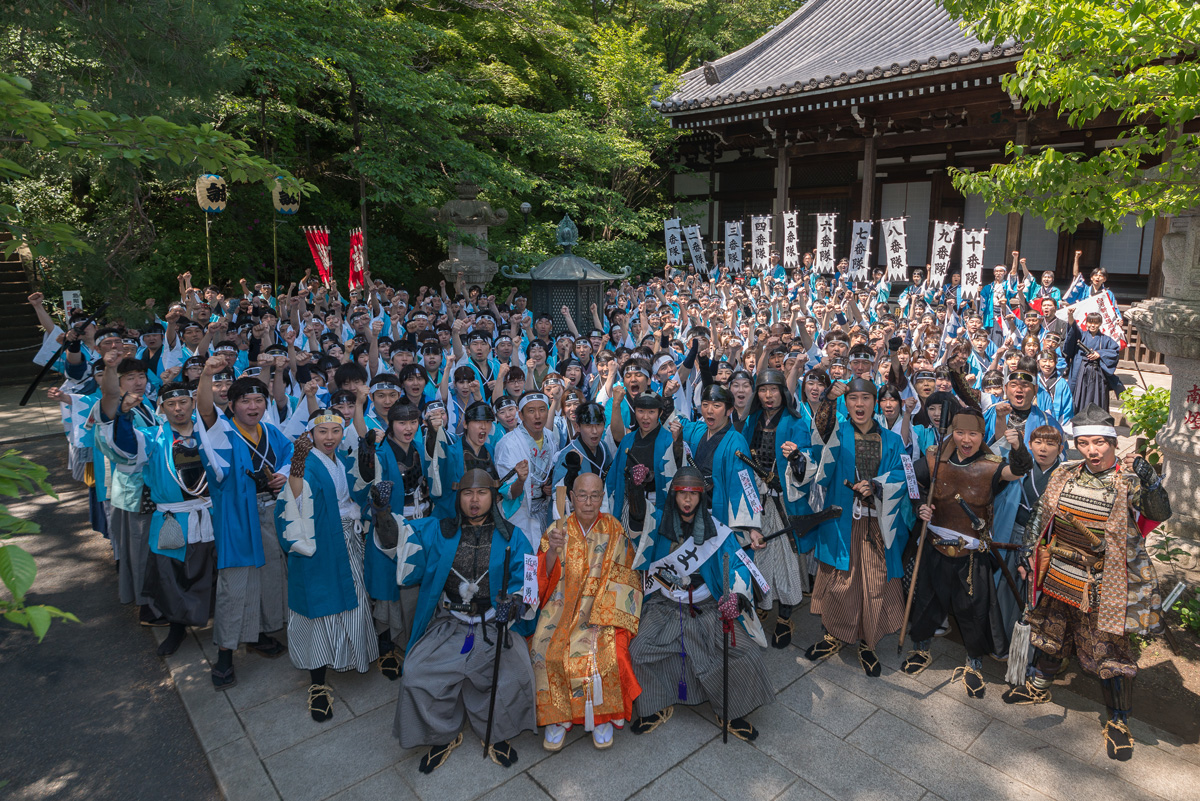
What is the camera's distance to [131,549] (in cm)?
524

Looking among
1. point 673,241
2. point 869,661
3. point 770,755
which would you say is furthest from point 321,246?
point 770,755

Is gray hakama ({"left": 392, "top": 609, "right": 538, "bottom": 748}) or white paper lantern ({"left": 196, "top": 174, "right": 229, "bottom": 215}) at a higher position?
white paper lantern ({"left": 196, "top": 174, "right": 229, "bottom": 215})

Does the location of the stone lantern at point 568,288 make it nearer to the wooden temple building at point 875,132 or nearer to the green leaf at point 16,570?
the wooden temple building at point 875,132

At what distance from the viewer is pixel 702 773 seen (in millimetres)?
3770

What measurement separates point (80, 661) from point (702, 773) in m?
4.53

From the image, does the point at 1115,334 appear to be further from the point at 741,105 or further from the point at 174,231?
the point at 174,231

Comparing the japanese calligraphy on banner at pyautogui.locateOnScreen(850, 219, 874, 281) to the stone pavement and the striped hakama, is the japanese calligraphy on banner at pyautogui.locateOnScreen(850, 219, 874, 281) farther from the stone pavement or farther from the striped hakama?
the stone pavement

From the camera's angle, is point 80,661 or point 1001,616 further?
point 80,661

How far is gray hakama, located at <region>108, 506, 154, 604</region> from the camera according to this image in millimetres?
5129

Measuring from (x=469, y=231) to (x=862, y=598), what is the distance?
12706 mm

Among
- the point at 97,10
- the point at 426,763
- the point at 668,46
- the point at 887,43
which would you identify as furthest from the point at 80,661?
the point at 668,46

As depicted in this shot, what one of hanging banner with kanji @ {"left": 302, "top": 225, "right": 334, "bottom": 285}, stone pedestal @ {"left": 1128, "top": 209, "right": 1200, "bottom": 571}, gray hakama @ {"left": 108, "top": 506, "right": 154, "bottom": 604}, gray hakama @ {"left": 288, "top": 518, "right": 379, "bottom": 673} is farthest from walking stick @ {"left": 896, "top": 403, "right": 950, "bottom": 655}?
hanging banner with kanji @ {"left": 302, "top": 225, "right": 334, "bottom": 285}

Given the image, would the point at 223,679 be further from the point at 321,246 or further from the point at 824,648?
the point at 321,246

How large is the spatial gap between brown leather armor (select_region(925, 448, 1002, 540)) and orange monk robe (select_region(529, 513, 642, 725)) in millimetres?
2109
